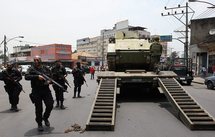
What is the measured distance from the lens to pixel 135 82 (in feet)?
43.1

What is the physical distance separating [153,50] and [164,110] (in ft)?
14.8

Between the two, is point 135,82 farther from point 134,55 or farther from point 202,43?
point 202,43

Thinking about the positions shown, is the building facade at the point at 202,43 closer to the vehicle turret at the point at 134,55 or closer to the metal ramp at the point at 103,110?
the vehicle turret at the point at 134,55

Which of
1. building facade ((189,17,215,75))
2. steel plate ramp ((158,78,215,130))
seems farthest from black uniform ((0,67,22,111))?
building facade ((189,17,215,75))

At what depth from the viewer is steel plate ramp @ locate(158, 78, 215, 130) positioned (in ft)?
26.5

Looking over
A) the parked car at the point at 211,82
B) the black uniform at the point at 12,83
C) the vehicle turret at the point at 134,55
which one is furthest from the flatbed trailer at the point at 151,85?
the parked car at the point at 211,82

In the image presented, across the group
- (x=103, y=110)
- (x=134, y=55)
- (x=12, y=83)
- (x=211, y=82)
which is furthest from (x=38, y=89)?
(x=211, y=82)

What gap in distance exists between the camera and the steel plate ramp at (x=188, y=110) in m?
8.06

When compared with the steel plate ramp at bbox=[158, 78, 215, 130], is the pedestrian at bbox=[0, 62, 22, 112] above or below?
above

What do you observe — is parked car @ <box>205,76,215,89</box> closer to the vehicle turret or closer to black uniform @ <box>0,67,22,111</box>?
the vehicle turret

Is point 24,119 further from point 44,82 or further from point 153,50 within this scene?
point 153,50

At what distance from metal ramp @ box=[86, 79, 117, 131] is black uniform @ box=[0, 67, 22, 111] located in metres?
2.70

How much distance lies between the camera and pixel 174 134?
748 centimetres

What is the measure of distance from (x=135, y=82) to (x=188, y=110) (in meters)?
4.17
